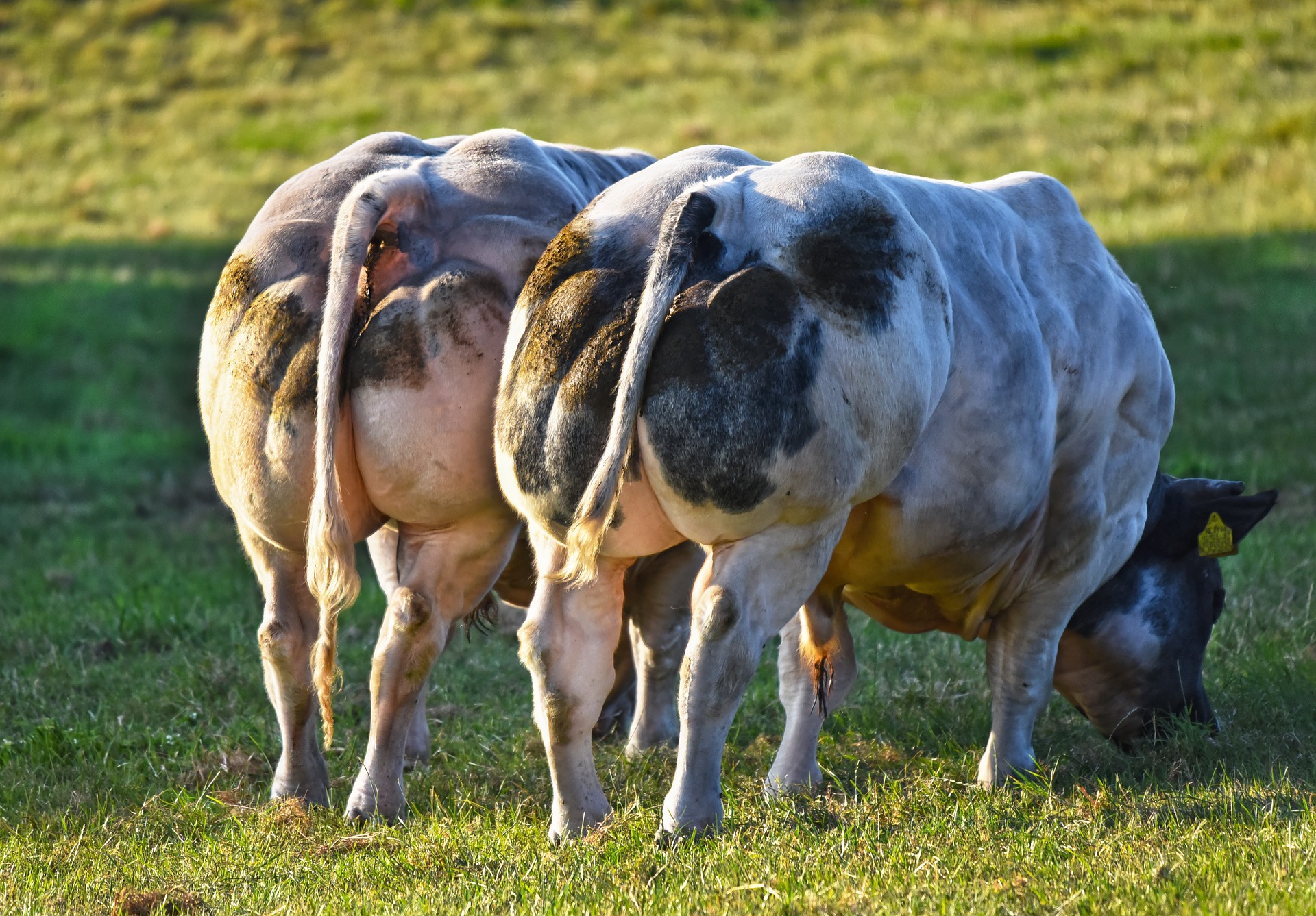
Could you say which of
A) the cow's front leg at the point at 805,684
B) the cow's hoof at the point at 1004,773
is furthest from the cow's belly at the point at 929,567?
the cow's hoof at the point at 1004,773

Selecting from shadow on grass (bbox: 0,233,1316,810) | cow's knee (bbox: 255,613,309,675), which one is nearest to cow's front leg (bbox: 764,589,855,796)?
shadow on grass (bbox: 0,233,1316,810)

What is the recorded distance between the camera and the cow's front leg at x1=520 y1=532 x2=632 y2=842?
418cm

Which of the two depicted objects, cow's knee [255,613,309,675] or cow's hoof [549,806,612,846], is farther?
cow's knee [255,613,309,675]

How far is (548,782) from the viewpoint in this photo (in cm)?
528

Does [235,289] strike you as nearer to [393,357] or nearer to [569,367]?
[393,357]

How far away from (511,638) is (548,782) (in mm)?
2707

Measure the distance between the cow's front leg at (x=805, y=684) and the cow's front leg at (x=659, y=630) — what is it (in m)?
0.77

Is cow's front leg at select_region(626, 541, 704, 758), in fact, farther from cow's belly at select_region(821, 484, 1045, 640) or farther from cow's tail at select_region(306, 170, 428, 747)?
cow's tail at select_region(306, 170, 428, 747)

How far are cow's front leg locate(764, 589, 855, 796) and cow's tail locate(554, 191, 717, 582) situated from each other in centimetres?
130

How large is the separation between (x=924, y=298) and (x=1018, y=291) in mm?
712

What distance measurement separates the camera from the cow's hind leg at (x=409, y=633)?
4691 millimetres

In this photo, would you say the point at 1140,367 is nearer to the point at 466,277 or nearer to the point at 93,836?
the point at 466,277

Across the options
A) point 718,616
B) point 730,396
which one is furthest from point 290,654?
point 730,396

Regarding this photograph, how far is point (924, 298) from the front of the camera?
13.7 ft
